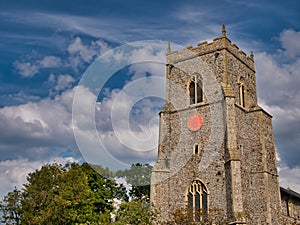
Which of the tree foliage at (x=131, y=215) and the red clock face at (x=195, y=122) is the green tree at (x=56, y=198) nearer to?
the tree foliage at (x=131, y=215)

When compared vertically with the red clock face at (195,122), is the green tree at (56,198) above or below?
below

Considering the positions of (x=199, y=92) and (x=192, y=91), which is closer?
(x=199, y=92)

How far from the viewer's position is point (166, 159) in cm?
3347

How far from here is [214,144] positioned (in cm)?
3127

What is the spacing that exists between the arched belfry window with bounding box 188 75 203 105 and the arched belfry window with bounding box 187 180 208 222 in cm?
737

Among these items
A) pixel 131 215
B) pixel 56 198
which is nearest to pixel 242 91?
pixel 131 215

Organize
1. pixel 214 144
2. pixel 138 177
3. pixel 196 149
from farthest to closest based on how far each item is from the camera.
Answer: pixel 138 177, pixel 196 149, pixel 214 144

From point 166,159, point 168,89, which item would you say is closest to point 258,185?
point 166,159

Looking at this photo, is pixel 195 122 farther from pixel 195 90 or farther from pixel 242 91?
pixel 242 91

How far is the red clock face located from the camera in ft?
108

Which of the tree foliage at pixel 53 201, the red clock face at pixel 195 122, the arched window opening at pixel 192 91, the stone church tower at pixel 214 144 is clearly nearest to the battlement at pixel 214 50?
the stone church tower at pixel 214 144

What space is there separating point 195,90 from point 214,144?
5.75 meters

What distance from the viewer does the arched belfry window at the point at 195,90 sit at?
1348 inches

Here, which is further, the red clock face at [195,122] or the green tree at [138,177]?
the green tree at [138,177]
